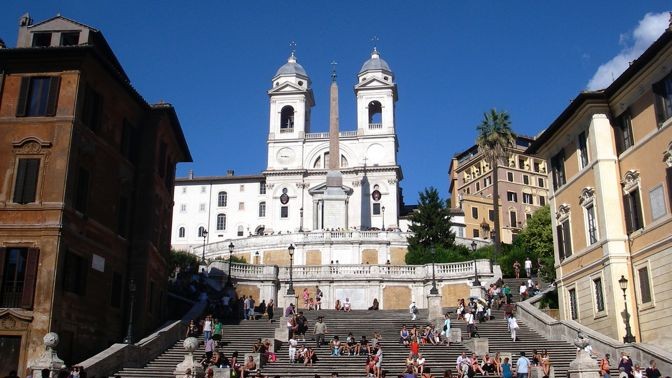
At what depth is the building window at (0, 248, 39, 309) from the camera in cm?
2720

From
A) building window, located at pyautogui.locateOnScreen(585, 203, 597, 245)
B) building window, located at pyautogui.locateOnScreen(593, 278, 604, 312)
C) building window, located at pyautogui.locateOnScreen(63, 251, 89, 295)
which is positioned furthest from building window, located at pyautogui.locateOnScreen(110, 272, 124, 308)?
building window, located at pyautogui.locateOnScreen(585, 203, 597, 245)

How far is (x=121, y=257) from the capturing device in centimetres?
3375

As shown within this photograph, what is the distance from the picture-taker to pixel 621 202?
31.9m

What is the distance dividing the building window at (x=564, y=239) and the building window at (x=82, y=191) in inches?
863

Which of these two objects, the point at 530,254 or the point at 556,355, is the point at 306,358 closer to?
the point at 556,355

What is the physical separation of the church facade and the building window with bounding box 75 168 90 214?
62.3 meters

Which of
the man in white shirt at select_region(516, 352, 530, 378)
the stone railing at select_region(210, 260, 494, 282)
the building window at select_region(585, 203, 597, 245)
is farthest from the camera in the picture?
the stone railing at select_region(210, 260, 494, 282)

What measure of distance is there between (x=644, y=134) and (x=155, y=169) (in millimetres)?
22019

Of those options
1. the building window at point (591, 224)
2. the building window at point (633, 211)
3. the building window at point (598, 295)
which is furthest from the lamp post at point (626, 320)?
the building window at point (591, 224)

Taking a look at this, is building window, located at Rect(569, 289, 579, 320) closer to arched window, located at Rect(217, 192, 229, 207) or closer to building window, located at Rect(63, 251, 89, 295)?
building window, located at Rect(63, 251, 89, 295)

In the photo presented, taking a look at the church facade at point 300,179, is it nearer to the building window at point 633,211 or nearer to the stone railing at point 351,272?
the stone railing at point 351,272

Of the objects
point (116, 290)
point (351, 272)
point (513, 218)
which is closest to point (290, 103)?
point (513, 218)

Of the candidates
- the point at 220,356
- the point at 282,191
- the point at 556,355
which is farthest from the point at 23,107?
the point at 282,191

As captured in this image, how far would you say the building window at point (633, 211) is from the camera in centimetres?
3066
